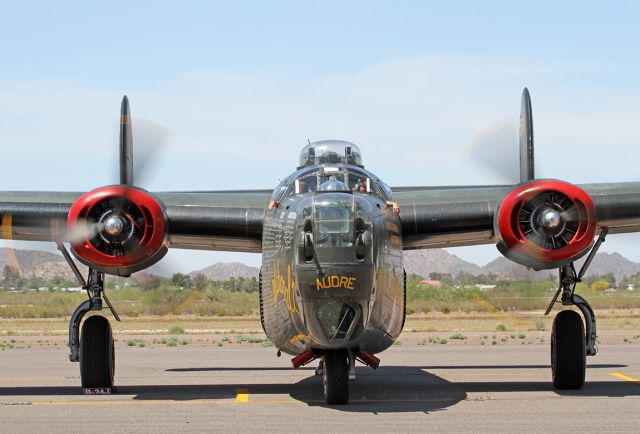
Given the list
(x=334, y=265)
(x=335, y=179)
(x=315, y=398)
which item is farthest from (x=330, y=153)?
(x=334, y=265)

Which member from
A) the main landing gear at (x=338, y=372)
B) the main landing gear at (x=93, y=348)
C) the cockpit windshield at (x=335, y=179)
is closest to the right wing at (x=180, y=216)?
the main landing gear at (x=93, y=348)

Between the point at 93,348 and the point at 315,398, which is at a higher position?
the point at 93,348

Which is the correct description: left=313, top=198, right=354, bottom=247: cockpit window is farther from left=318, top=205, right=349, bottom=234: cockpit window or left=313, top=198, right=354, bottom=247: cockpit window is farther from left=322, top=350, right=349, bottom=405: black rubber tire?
left=322, top=350, right=349, bottom=405: black rubber tire

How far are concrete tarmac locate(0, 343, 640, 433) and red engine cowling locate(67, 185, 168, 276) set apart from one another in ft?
7.45

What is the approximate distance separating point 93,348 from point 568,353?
8.00 m

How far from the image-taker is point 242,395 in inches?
667

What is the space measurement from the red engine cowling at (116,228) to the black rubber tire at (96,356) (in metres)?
1.34

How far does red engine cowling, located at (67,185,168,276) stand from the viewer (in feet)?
53.5

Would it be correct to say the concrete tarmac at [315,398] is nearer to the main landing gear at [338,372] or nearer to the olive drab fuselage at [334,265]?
the main landing gear at [338,372]

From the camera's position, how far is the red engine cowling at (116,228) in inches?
642

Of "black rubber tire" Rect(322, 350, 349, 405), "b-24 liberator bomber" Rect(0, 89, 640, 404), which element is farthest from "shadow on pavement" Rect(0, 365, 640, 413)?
"b-24 liberator bomber" Rect(0, 89, 640, 404)

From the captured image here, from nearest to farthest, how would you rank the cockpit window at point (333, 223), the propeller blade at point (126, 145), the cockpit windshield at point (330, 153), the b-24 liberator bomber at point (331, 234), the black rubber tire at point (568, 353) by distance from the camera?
the cockpit window at point (333, 223) < the b-24 liberator bomber at point (331, 234) < the black rubber tire at point (568, 353) < the propeller blade at point (126, 145) < the cockpit windshield at point (330, 153)

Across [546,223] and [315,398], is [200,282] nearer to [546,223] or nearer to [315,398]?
[315,398]

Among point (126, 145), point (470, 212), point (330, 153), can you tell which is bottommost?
point (470, 212)
